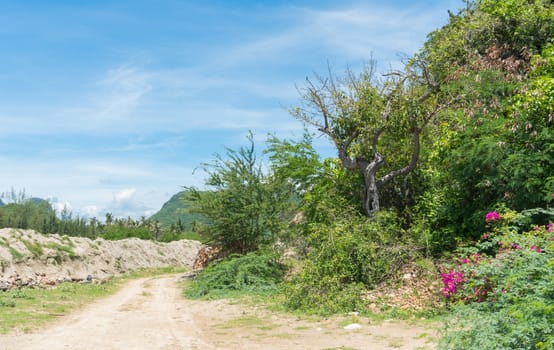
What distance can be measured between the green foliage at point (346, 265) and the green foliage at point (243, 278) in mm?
2481

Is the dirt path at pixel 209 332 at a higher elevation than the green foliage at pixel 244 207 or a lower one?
lower

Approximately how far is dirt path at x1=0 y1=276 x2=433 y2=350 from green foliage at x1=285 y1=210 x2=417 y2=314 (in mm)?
711

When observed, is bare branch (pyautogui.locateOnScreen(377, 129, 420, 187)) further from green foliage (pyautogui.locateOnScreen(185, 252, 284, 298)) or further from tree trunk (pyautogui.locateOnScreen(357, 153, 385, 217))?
green foliage (pyautogui.locateOnScreen(185, 252, 284, 298))

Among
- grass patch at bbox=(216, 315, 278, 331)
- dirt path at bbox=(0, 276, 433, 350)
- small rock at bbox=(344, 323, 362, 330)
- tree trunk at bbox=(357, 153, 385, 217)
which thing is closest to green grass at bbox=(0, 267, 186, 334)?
dirt path at bbox=(0, 276, 433, 350)

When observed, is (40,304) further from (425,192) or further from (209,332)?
(425,192)

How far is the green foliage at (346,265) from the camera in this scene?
32.9ft

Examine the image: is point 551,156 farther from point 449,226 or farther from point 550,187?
point 449,226

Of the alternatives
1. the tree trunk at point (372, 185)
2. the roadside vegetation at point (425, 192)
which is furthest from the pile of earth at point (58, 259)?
the tree trunk at point (372, 185)

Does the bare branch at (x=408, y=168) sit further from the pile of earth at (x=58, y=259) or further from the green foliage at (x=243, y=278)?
the pile of earth at (x=58, y=259)

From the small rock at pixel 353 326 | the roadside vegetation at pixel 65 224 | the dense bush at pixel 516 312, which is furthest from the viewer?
the roadside vegetation at pixel 65 224

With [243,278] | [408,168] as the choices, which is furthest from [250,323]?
[408,168]

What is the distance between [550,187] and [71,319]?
388 inches

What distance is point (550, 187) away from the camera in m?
9.47

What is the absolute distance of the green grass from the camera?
895 cm
